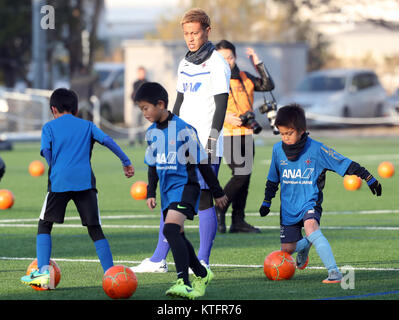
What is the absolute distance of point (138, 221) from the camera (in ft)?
42.1

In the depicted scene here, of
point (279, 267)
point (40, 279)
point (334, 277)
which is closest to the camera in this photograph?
point (40, 279)

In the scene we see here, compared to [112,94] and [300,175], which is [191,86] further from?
[112,94]

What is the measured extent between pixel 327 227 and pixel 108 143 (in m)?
4.83

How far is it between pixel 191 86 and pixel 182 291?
232 centimetres

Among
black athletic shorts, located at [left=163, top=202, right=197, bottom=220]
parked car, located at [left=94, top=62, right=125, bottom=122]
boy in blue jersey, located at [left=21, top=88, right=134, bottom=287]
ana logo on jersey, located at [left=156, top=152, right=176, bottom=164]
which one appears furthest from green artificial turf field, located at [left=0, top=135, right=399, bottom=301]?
parked car, located at [left=94, top=62, right=125, bottom=122]

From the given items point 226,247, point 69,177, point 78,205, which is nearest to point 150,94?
point 69,177

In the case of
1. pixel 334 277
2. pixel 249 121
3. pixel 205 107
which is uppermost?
pixel 205 107

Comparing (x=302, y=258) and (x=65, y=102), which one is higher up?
(x=65, y=102)

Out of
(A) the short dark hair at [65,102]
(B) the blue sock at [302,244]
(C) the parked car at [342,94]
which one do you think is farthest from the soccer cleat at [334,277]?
(C) the parked car at [342,94]

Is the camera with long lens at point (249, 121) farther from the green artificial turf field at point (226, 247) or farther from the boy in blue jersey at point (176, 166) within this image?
the boy in blue jersey at point (176, 166)

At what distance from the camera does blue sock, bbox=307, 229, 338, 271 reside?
8.30 meters

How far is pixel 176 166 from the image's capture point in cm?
768
